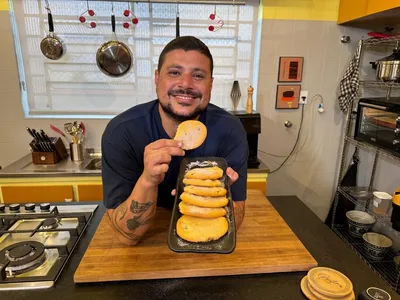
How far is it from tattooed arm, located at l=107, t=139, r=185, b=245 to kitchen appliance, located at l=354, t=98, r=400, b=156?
63.6 inches

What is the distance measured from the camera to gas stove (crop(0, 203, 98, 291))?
0.87m

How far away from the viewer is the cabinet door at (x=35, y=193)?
201 centimetres

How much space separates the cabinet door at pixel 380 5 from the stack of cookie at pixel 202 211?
67.6 inches

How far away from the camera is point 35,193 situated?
6.64 ft

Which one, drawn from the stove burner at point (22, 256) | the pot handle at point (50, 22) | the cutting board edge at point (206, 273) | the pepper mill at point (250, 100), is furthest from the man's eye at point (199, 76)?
the pot handle at point (50, 22)

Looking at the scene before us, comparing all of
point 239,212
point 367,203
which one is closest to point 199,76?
point 239,212

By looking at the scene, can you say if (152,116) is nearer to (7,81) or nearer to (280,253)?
(280,253)

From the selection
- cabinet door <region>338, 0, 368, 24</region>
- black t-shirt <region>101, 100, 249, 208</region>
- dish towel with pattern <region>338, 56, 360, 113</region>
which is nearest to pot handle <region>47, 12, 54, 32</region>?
black t-shirt <region>101, 100, 249, 208</region>

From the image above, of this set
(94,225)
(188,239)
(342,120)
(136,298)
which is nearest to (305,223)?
(188,239)

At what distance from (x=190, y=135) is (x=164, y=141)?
15cm

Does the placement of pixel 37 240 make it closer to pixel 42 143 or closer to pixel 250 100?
pixel 42 143

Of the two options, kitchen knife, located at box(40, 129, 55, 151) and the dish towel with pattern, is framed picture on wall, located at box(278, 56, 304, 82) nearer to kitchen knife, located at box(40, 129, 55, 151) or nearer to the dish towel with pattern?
the dish towel with pattern

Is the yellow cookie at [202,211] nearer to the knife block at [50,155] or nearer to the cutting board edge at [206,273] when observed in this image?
the cutting board edge at [206,273]

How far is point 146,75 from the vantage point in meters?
2.46
